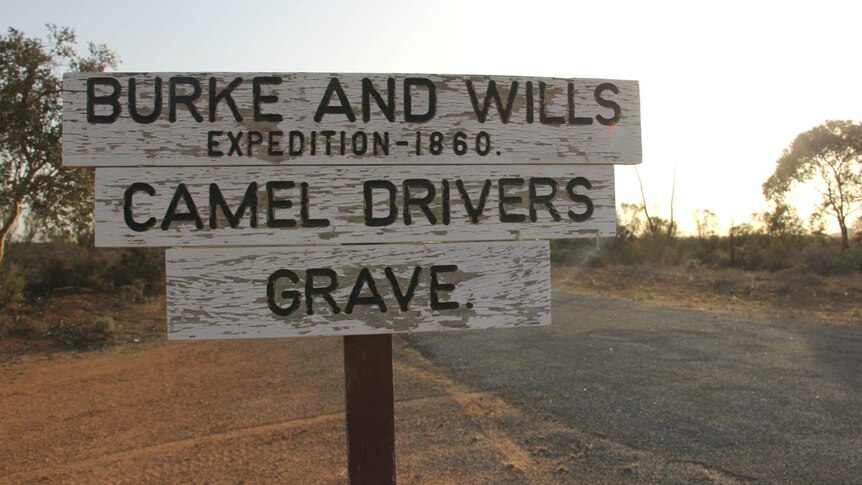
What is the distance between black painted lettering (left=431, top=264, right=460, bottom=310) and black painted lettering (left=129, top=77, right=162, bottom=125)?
3.77ft

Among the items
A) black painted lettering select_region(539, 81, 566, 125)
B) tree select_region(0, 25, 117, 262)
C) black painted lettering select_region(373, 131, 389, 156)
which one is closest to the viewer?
black painted lettering select_region(373, 131, 389, 156)

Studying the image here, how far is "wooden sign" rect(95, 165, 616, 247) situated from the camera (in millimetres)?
2244

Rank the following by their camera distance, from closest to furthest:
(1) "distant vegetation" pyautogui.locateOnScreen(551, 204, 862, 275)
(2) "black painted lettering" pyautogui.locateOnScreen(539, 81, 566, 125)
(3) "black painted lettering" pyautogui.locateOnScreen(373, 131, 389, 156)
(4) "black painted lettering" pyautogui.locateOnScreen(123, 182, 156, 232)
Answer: (4) "black painted lettering" pyautogui.locateOnScreen(123, 182, 156, 232)
(3) "black painted lettering" pyautogui.locateOnScreen(373, 131, 389, 156)
(2) "black painted lettering" pyautogui.locateOnScreen(539, 81, 566, 125)
(1) "distant vegetation" pyautogui.locateOnScreen(551, 204, 862, 275)

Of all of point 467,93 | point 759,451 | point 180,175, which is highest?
point 467,93

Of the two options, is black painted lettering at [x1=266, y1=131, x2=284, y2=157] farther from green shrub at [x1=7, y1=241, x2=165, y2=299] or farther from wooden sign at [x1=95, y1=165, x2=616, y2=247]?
green shrub at [x1=7, y1=241, x2=165, y2=299]

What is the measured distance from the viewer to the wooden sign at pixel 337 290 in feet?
7.45

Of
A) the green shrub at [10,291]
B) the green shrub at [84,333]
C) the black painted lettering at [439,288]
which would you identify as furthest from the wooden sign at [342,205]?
the green shrub at [10,291]

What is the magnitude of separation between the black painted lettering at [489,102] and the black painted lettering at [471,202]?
256mm

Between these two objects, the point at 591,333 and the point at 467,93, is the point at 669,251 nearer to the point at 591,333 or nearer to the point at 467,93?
the point at 591,333

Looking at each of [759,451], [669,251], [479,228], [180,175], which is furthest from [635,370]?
[669,251]

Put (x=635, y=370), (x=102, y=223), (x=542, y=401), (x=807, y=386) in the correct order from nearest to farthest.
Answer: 1. (x=102, y=223)
2. (x=542, y=401)
3. (x=807, y=386)
4. (x=635, y=370)

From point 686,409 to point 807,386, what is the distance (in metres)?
1.84

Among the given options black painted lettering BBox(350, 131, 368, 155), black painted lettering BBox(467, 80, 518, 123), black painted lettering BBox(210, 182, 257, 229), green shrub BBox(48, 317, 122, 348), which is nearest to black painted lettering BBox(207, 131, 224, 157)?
black painted lettering BBox(210, 182, 257, 229)

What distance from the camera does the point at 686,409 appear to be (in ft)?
19.2
